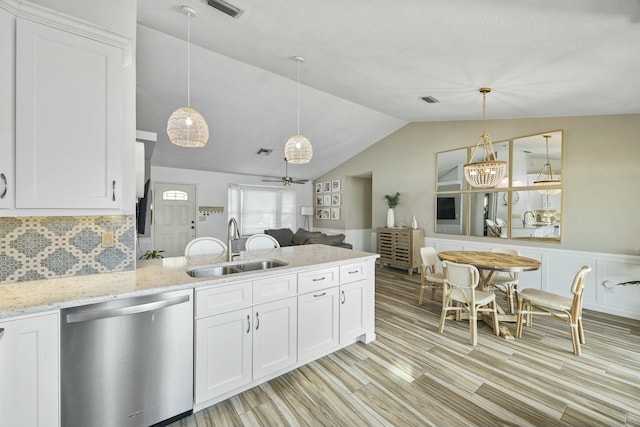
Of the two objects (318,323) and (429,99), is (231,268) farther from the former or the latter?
(429,99)

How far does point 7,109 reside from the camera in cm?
145

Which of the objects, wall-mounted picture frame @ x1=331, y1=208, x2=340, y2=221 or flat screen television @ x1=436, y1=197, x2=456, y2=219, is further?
wall-mounted picture frame @ x1=331, y1=208, x2=340, y2=221

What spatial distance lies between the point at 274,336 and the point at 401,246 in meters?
4.38

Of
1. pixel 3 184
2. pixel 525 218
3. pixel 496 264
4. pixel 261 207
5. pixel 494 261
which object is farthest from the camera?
pixel 261 207

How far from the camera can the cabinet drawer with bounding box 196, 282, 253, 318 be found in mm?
1816

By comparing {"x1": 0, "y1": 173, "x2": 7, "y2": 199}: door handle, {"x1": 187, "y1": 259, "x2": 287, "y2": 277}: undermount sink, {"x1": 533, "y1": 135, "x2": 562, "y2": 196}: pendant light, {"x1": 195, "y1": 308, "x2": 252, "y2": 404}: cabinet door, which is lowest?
{"x1": 195, "y1": 308, "x2": 252, "y2": 404}: cabinet door

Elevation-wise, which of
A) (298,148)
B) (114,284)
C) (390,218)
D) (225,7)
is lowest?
(114,284)

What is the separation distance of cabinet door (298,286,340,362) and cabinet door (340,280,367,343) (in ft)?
0.23

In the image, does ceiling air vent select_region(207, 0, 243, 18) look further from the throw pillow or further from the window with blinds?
the window with blinds

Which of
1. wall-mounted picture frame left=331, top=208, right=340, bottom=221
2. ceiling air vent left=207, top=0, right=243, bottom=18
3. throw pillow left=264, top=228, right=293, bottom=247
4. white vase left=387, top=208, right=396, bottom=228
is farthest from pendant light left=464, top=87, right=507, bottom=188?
A: wall-mounted picture frame left=331, top=208, right=340, bottom=221


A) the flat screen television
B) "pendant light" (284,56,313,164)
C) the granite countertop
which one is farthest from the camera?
the flat screen television

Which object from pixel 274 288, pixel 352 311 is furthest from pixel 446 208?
pixel 274 288

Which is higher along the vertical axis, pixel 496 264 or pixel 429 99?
pixel 429 99

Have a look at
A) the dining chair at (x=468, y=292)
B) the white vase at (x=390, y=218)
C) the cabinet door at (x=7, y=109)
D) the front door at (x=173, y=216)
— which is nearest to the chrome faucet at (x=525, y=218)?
the dining chair at (x=468, y=292)
